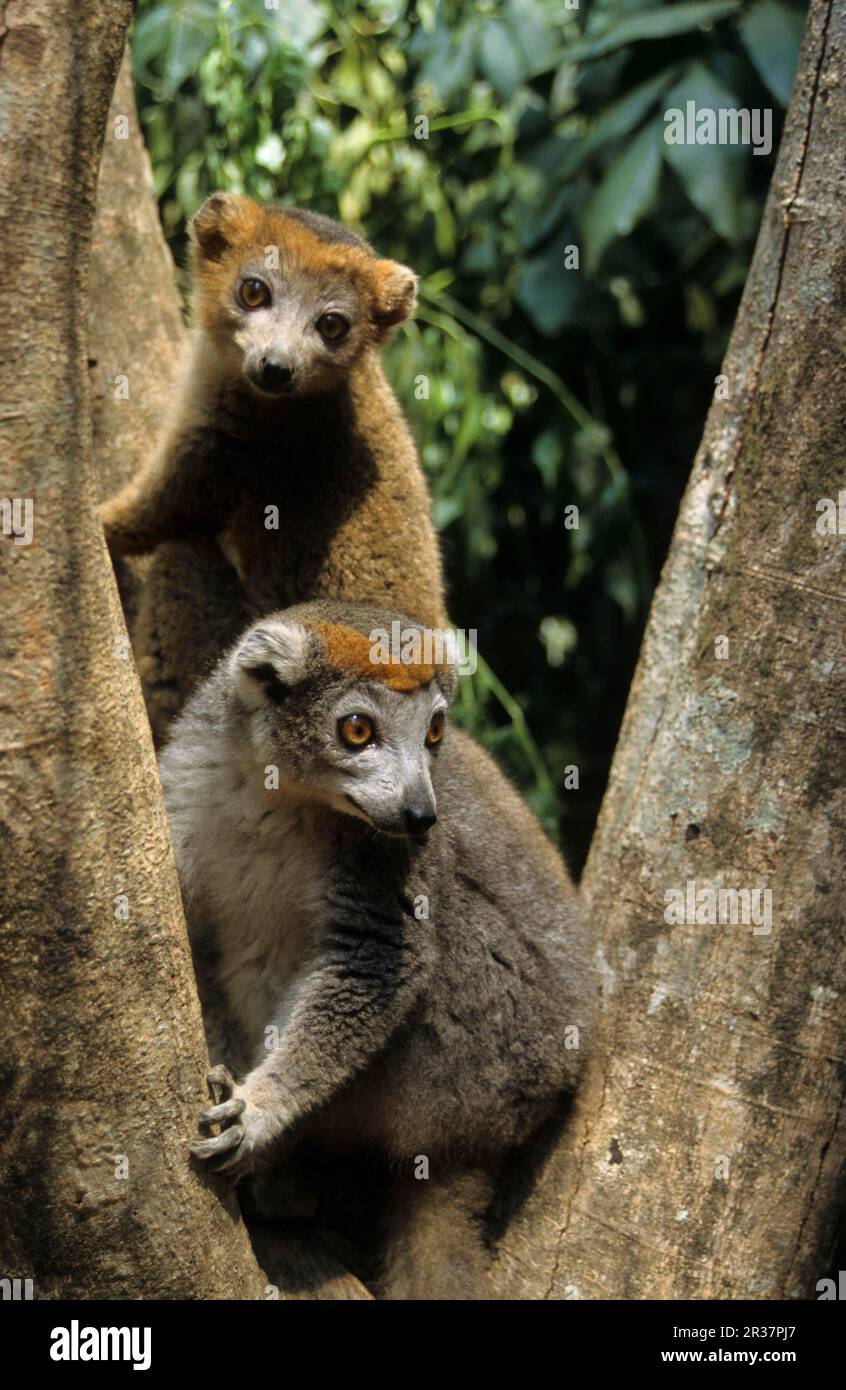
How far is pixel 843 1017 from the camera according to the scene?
4336 millimetres

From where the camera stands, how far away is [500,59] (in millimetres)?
6730

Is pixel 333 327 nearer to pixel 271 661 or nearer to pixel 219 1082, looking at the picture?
pixel 271 661

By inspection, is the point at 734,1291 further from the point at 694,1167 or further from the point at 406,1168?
the point at 406,1168

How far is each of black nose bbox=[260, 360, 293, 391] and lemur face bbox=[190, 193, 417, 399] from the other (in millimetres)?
123

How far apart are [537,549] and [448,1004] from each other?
443 centimetres

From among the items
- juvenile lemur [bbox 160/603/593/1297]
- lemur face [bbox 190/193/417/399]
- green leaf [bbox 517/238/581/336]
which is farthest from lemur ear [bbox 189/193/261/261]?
juvenile lemur [bbox 160/603/593/1297]

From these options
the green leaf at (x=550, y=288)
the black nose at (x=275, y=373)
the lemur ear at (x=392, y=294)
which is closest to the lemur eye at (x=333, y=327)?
the lemur ear at (x=392, y=294)

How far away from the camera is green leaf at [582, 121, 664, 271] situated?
6.16m

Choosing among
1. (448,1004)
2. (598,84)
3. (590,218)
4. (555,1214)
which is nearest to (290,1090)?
(448,1004)

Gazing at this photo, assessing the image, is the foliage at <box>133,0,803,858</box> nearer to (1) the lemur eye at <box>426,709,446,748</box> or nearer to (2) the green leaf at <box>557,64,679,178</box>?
(2) the green leaf at <box>557,64,679,178</box>

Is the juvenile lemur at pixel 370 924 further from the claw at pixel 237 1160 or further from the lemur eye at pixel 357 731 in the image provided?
the claw at pixel 237 1160

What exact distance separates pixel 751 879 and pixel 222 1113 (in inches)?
66.3

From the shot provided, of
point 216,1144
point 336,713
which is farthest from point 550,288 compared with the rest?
point 216,1144

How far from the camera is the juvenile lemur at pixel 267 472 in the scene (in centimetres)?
546
